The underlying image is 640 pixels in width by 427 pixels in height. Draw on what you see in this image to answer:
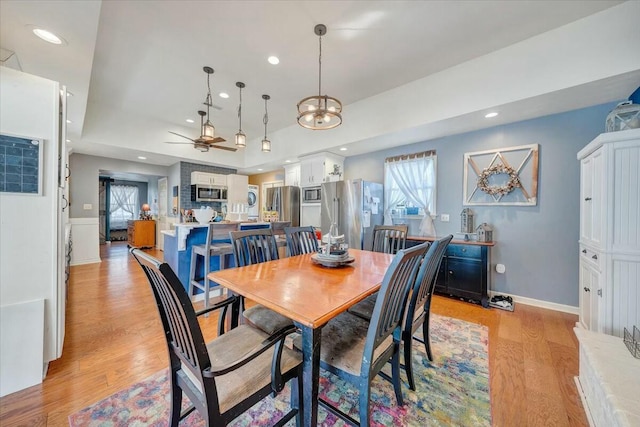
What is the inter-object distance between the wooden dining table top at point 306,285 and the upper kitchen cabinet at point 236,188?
16.3 ft

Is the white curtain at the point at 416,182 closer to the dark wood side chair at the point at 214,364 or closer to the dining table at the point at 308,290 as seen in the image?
the dining table at the point at 308,290

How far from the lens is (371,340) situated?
1088 mm

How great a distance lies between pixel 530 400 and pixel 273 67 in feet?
13.1

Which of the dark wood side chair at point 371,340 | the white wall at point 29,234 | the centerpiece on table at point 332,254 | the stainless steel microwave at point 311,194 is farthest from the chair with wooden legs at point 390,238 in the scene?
the white wall at point 29,234

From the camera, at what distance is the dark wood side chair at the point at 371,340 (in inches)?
42.5

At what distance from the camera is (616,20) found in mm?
2027

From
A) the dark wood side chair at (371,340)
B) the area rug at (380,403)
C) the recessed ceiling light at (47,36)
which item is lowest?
the area rug at (380,403)

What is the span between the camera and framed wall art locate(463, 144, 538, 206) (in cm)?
303

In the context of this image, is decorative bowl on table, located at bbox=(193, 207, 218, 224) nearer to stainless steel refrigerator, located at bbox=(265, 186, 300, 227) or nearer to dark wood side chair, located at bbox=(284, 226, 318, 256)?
dark wood side chair, located at bbox=(284, 226, 318, 256)

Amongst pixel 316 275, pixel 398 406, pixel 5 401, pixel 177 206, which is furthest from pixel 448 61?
pixel 177 206

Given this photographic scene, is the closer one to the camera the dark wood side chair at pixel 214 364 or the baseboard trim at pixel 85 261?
the dark wood side chair at pixel 214 364

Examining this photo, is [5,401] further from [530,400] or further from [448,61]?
[448,61]

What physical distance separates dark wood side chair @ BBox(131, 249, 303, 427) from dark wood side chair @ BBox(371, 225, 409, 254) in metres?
1.71

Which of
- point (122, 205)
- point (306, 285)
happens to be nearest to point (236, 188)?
point (306, 285)
